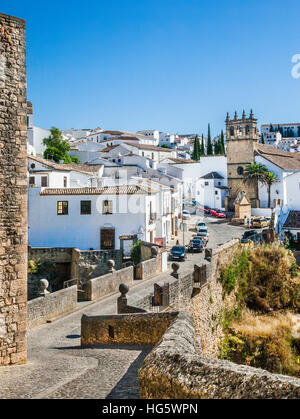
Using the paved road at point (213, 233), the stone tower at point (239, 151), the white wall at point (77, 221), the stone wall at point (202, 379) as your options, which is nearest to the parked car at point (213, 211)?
the paved road at point (213, 233)

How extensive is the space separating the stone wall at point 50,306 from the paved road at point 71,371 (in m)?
1.08

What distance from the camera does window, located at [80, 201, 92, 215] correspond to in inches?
1144

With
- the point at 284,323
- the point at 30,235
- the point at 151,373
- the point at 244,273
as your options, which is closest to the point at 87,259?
the point at 30,235

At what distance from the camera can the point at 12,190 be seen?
8898 millimetres

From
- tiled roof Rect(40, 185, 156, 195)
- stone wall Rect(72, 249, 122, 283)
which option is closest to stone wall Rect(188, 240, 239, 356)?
stone wall Rect(72, 249, 122, 283)

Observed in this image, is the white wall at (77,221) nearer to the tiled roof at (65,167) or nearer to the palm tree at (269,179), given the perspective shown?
the tiled roof at (65,167)

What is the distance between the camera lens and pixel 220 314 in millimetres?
18234

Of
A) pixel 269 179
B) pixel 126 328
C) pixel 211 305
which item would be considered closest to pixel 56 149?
pixel 269 179

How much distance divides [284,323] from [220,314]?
284cm

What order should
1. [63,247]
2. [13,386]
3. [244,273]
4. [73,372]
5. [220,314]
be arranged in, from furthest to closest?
[63,247] → [244,273] → [220,314] → [73,372] → [13,386]

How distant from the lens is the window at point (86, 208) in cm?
2906

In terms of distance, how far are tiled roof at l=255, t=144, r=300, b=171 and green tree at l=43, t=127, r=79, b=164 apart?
1038 inches

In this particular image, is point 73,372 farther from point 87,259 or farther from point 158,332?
point 87,259

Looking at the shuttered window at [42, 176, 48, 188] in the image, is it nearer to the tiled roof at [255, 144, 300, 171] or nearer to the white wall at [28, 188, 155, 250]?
the white wall at [28, 188, 155, 250]
